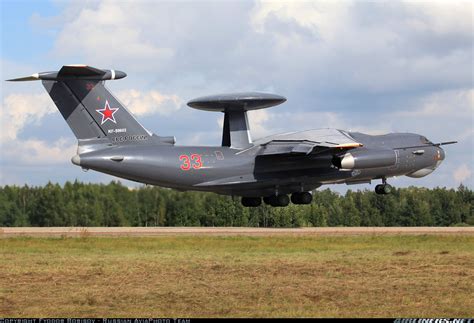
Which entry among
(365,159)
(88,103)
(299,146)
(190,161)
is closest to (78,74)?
(88,103)

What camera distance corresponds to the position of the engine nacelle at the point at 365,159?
120 ft

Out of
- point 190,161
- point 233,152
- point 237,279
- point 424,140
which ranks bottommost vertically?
point 237,279

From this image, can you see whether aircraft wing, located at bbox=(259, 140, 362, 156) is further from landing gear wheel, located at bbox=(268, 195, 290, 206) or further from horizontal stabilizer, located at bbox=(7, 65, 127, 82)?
horizontal stabilizer, located at bbox=(7, 65, 127, 82)

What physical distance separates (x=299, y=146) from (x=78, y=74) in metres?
10.1

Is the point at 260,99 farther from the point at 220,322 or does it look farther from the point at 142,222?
the point at 220,322

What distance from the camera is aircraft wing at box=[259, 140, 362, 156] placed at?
3612cm

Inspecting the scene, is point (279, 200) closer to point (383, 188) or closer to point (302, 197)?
point (302, 197)

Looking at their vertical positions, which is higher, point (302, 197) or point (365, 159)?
point (365, 159)

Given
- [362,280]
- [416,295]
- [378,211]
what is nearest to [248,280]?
[362,280]

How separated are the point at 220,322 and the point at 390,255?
12.2 metres

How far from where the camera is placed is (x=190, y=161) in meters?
35.8

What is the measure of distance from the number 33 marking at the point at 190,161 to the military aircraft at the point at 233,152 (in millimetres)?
43

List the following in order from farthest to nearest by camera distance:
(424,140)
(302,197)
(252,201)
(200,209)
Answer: (200,209) < (424,140) < (252,201) < (302,197)

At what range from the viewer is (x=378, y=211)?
55.1 m
